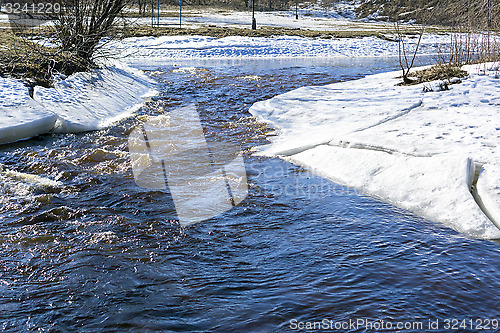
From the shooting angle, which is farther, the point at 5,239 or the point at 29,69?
the point at 29,69

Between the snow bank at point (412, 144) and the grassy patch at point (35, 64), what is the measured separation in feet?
15.4

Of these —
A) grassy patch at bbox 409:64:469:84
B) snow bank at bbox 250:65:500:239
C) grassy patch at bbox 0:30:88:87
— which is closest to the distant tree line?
grassy patch at bbox 0:30:88:87

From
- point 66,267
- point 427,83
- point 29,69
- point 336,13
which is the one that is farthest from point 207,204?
point 336,13

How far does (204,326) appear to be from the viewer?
120 inches

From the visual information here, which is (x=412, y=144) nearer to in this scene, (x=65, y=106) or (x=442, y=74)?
(x=442, y=74)

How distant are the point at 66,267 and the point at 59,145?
171 inches

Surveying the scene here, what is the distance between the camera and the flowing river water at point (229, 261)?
10.4 feet

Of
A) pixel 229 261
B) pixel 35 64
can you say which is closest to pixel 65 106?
pixel 35 64

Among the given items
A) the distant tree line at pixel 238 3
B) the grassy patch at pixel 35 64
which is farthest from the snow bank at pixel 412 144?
the distant tree line at pixel 238 3

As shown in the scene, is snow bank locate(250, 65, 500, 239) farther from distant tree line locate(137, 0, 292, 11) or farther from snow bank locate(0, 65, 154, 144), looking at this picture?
distant tree line locate(137, 0, 292, 11)

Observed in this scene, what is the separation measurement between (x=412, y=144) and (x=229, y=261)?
11.2ft

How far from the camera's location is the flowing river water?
3156mm

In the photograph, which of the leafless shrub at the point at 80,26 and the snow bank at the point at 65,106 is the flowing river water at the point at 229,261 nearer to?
the snow bank at the point at 65,106

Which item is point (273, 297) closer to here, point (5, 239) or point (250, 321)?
point (250, 321)
